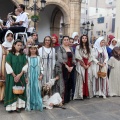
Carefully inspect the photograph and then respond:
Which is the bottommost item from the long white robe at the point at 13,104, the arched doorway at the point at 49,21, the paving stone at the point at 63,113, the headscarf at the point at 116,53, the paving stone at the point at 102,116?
the paving stone at the point at 102,116

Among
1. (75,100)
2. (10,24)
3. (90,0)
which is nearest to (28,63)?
(75,100)

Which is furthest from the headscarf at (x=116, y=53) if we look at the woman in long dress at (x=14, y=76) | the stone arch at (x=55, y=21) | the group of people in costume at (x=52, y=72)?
the stone arch at (x=55, y=21)

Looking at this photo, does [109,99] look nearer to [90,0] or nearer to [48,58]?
[48,58]

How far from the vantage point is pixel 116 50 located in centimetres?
609

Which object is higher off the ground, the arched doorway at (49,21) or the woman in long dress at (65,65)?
the arched doorway at (49,21)

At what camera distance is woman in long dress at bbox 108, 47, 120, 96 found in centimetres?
617

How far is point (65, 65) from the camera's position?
517 centimetres

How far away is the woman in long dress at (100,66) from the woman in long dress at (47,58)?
1217mm

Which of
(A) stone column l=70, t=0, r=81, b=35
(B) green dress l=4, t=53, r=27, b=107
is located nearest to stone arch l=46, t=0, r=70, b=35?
(A) stone column l=70, t=0, r=81, b=35

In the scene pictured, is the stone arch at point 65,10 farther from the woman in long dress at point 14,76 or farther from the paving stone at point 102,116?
the paving stone at point 102,116

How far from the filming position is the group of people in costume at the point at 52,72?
4648 mm

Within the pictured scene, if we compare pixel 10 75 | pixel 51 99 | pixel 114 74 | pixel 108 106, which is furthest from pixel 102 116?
pixel 10 75

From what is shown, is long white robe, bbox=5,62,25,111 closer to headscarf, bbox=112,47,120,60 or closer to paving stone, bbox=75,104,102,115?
paving stone, bbox=75,104,102,115

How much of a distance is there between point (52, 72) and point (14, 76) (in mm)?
983
